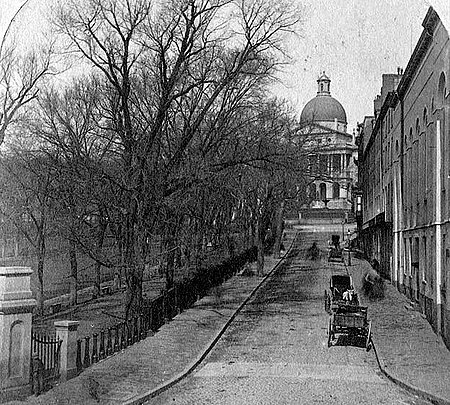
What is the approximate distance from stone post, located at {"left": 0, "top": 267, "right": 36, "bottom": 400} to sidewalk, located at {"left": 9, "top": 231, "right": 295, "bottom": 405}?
26 centimetres

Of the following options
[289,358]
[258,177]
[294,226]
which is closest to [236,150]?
[258,177]

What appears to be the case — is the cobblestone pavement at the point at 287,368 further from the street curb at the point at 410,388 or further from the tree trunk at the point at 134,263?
the tree trunk at the point at 134,263

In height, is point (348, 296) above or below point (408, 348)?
above

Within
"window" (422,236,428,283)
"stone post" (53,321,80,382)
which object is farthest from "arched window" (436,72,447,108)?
"stone post" (53,321,80,382)

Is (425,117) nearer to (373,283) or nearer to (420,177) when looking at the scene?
(420,177)

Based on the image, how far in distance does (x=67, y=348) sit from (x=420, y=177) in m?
5.75

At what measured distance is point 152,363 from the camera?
38.5ft

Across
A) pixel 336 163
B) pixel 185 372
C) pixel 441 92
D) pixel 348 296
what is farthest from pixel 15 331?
pixel 336 163

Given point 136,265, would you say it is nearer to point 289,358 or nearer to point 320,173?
point 289,358

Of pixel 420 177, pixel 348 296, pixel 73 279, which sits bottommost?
pixel 348 296

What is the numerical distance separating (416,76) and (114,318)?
9.05m

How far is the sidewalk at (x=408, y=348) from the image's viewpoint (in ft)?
27.7

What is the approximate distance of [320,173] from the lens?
23172mm

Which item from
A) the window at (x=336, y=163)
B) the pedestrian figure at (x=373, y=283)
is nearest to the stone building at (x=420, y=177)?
the pedestrian figure at (x=373, y=283)
